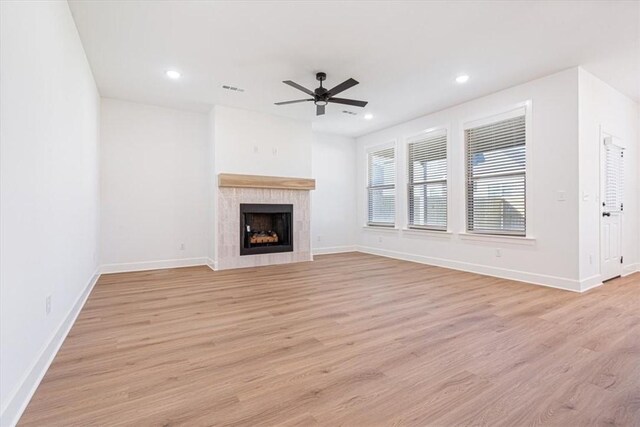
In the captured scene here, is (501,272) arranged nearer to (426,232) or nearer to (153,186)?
(426,232)

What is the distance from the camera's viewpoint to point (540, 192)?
4156 millimetres

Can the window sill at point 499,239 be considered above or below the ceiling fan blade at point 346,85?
below

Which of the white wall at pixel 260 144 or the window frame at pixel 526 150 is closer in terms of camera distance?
the window frame at pixel 526 150

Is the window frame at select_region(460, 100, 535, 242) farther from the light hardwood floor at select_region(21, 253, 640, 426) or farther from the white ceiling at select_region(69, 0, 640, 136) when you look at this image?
the light hardwood floor at select_region(21, 253, 640, 426)

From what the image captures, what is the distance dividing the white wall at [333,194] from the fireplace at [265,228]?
103cm

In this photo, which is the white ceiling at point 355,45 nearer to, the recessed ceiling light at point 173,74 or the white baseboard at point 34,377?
the recessed ceiling light at point 173,74

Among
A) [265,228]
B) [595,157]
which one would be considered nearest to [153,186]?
[265,228]

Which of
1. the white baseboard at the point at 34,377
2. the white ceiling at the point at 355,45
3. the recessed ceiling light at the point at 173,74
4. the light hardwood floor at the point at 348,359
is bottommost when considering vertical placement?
the light hardwood floor at the point at 348,359

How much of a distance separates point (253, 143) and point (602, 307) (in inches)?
208

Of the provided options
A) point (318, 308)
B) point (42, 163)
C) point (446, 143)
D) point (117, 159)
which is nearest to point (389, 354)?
point (318, 308)

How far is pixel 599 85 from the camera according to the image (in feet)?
13.7

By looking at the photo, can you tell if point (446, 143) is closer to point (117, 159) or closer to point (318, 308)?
point (318, 308)

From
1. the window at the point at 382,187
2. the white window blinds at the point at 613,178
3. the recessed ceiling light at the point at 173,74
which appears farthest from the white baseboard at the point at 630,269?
the recessed ceiling light at the point at 173,74

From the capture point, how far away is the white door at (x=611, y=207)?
166 inches
